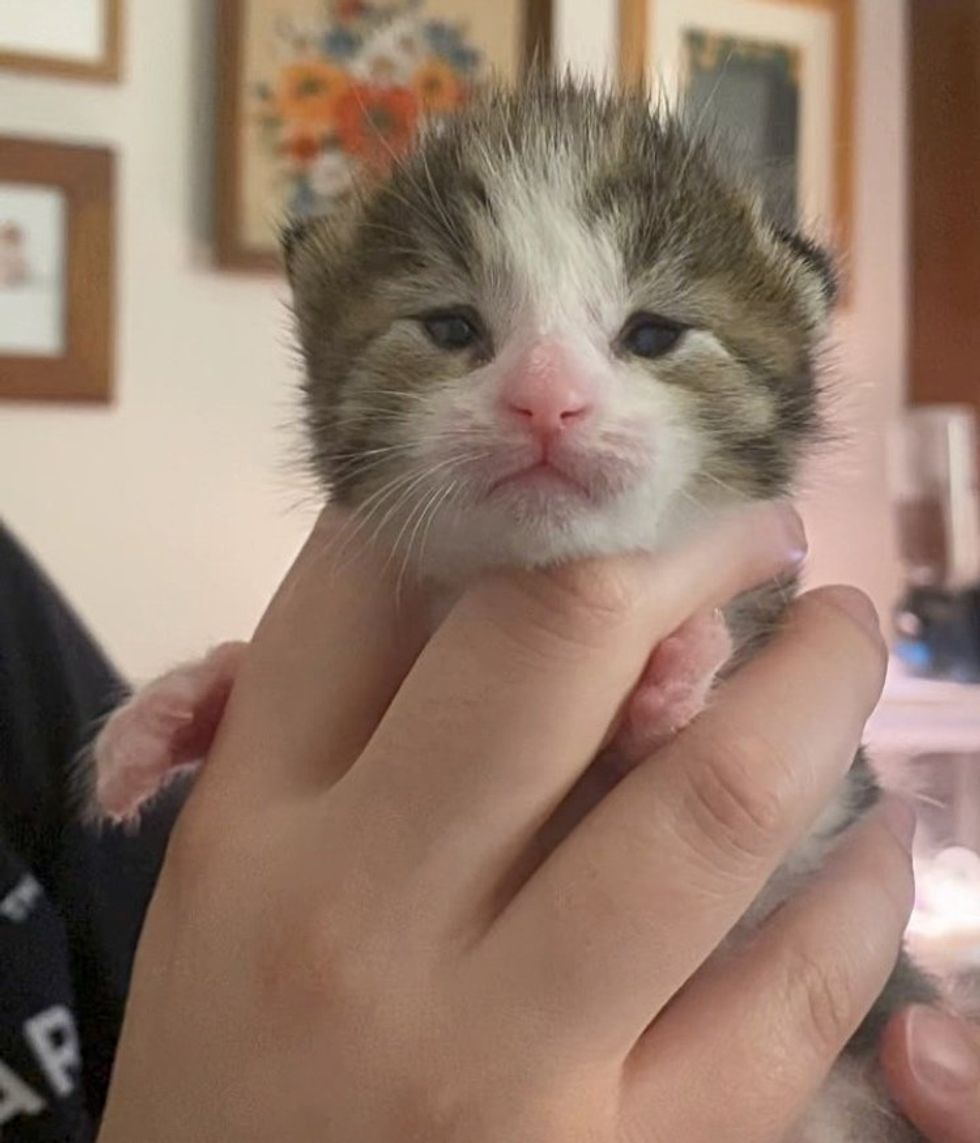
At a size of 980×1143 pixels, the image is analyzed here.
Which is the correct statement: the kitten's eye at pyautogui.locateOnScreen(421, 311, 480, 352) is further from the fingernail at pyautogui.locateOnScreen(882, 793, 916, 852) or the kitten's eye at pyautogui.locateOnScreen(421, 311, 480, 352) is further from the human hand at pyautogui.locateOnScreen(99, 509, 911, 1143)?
the fingernail at pyautogui.locateOnScreen(882, 793, 916, 852)

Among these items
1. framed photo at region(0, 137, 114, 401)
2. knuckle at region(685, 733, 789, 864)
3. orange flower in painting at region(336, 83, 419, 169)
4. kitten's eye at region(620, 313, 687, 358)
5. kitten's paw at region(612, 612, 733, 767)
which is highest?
orange flower in painting at region(336, 83, 419, 169)

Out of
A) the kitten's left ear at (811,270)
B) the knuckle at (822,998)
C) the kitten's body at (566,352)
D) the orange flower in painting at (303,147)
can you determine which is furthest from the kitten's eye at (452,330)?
the orange flower in painting at (303,147)

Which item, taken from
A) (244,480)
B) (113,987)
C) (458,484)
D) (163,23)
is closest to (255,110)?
(163,23)

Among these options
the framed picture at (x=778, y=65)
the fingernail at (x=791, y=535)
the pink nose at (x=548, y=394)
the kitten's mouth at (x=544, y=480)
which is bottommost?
the fingernail at (x=791, y=535)

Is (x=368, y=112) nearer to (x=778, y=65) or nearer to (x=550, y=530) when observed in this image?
(x=778, y=65)

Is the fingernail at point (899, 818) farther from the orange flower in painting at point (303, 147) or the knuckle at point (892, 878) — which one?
the orange flower in painting at point (303, 147)

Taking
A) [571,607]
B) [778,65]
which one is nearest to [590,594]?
[571,607]

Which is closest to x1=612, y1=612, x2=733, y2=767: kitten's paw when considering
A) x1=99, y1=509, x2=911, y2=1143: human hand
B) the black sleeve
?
x1=99, y1=509, x2=911, y2=1143: human hand
